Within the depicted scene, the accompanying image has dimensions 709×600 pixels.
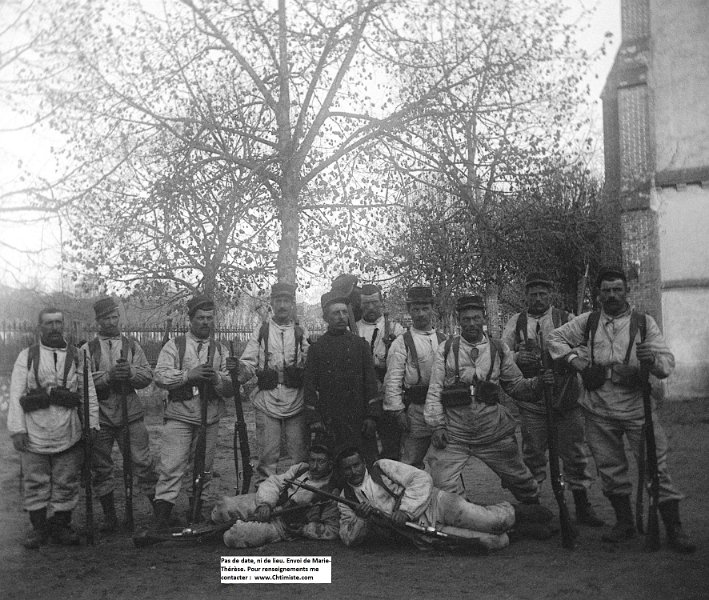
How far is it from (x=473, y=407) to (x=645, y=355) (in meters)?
1.34

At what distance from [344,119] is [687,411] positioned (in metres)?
6.58

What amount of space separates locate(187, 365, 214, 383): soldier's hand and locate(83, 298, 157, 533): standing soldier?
544 mm

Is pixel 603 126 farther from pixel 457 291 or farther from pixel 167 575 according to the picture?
pixel 167 575

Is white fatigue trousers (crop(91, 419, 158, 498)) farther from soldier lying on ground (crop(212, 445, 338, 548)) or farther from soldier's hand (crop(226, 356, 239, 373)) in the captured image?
soldier lying on ground (crop(212, 445, 338, 548))

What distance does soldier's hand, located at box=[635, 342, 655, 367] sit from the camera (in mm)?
4867

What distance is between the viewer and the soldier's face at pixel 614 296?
5.20 m

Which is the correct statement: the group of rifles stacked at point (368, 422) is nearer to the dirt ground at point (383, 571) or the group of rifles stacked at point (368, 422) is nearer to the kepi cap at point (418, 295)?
the kepi cap at point (418, 295)

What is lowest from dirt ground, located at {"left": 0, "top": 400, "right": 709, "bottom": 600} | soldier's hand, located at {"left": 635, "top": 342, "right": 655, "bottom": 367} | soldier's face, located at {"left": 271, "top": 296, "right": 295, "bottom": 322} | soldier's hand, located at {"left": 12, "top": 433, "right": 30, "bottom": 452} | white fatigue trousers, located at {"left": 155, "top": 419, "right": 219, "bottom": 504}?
dirt ground, located at {"left": 0, "top": 400, "right": 709, "bottom": 600}

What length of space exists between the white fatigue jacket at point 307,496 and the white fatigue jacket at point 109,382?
160 centimetres

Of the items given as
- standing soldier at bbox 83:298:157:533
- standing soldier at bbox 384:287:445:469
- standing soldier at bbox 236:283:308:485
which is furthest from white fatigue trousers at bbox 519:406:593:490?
standing soldier at bbox 83:298:157:533

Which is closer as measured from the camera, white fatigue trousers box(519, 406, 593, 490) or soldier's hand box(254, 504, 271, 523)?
soldier's hand box(254, 504, 271, 523)

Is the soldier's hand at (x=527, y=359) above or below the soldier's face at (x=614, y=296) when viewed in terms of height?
below

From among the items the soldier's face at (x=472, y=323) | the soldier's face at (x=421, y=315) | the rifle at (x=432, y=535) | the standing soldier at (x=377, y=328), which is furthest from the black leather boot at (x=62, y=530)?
the soldier's face at (x=472, y=323)

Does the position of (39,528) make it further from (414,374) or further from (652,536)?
(652,536)
